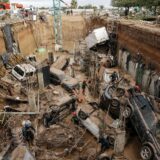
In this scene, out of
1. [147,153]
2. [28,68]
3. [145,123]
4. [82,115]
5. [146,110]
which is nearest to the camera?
[147,153]

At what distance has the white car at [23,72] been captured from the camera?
1958 centimetres

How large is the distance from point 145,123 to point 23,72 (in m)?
12.1

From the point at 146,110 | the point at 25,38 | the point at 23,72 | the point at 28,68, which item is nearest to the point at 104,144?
the point at 146,110

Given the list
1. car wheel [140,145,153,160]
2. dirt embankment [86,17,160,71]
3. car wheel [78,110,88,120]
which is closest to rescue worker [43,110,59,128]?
car wheel [78,110,88,120]

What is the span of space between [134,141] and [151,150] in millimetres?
2518

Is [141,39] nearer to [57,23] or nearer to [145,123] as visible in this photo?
[145,123]

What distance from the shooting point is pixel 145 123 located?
414 inches

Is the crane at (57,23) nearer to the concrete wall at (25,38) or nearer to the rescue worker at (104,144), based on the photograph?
the concrete wall at (25,38)

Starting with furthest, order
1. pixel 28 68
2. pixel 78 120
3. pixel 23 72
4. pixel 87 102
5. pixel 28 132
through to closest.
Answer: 1. pixel 28 68
2. pixel 23 72
3. pixel 87 102
4. pixel 78 120
5. pixel 28 132

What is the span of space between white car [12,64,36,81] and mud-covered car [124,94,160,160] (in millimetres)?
10087

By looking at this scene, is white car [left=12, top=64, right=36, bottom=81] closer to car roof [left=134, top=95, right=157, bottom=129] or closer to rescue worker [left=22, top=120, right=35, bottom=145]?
rescue worker [left=22, top=120, right=35, bottom=145]

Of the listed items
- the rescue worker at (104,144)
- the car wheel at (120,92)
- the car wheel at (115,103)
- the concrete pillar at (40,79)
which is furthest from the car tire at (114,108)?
the concrete pillar at (40,79)

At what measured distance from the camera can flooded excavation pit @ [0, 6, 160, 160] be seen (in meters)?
10.7

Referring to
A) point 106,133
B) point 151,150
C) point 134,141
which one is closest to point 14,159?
point 106,133
